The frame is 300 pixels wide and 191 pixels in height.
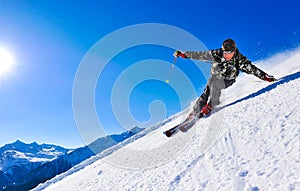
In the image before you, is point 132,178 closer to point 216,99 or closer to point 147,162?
point 147,162

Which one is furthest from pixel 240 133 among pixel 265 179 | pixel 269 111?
pixel 265 179

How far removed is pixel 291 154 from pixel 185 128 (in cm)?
449

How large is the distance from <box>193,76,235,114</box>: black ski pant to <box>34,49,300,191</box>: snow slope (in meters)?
0.40

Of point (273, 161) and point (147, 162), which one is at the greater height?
point (147, 162)

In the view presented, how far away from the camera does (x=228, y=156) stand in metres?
6.28

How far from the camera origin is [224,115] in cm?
919

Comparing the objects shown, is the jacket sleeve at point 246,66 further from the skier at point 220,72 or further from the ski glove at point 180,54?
the ski glove at point 180,54

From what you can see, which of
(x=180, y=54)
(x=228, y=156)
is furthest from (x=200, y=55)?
(x=228, y=156)

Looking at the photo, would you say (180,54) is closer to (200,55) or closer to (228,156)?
(200,55)

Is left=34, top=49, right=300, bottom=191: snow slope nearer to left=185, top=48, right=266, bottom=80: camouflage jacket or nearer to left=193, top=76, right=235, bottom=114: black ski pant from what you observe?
left=193, top=76, right=235, bottom=114: black ski pant

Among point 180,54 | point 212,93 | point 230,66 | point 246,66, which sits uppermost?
point 180,54

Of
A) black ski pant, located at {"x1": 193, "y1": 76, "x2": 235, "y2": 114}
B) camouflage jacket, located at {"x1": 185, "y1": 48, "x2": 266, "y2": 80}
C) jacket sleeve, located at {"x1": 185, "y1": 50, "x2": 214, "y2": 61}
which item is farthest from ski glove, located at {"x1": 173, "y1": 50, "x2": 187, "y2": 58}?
black ski pant, located at {"x1": 193, "y1": 76, "x2": 235, "y2": 114}

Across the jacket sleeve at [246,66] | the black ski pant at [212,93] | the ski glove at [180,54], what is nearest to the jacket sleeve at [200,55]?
the ski glove at [180,54]

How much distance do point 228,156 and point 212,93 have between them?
4.56 metres
